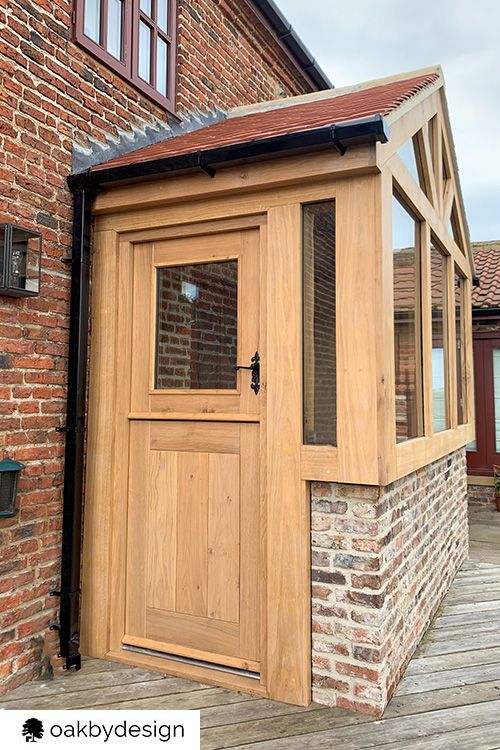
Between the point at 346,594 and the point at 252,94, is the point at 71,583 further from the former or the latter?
the point at 252,94

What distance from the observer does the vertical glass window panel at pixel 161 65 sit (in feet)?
15.3

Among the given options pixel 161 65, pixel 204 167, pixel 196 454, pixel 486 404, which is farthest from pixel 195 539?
pixel 486 404

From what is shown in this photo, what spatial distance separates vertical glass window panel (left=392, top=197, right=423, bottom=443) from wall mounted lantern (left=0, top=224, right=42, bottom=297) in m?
1.99

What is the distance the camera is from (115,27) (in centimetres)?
418

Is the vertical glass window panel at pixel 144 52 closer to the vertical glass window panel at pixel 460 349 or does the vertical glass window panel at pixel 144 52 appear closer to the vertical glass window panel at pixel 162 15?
the vertical glass window panel at pixel 162 15

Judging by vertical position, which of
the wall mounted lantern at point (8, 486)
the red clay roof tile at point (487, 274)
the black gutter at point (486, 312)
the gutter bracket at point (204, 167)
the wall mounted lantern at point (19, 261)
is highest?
the red clay roof tile at point (487, 274)

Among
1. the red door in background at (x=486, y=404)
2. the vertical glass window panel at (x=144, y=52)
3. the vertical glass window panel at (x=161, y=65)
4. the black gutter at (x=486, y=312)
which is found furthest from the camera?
the red door in background at (x=486, y=404)

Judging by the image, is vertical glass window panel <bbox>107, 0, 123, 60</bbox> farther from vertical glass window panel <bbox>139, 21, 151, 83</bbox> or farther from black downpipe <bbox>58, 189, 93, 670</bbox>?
black downpipe <bbox>58, 189, 93, 670</bbox>

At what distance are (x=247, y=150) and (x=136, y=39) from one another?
1.98 meters

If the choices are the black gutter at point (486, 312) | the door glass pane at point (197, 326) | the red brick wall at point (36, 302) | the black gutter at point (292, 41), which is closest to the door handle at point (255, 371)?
the door glass pane at point (197, 326)

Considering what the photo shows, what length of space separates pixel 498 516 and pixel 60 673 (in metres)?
6.84

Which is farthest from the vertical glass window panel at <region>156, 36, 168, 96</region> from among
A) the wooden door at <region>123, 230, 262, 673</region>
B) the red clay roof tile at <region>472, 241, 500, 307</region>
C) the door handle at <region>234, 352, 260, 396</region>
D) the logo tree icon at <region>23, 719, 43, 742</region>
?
the red clay roof tile at <region>472, 241, 500, 307</region>

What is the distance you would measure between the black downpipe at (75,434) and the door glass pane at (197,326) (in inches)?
17.6

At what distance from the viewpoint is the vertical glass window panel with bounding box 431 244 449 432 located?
4469 millimetres
